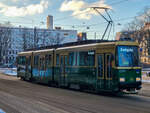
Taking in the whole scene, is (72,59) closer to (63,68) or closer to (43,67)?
(63,68)

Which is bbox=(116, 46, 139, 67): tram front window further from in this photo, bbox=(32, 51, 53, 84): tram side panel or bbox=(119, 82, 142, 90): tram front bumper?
bbox=(32, 51, 53, 84): tram side panel

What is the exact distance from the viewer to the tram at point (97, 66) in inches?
533

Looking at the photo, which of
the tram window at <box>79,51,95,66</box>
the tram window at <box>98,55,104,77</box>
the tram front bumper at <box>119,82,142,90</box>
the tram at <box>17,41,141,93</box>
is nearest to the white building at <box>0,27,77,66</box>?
the tram at <box>17,41,141,93</box>

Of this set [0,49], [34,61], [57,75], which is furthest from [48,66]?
[0,49]

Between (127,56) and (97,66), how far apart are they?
1.87 m

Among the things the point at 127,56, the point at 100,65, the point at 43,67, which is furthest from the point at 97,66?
the point at 43,67

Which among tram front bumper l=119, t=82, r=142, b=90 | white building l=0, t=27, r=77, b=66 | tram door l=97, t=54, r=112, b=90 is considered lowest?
tram front bumper l=119, t=82, r=142, b=90

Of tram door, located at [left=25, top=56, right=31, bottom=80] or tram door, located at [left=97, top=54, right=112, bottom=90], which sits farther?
tram door, located at [left=25, top=56, right=31, bottom=80]

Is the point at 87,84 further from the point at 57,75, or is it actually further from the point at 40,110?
the point at 40,110

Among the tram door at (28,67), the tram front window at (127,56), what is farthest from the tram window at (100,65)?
the tram door at (28,67)

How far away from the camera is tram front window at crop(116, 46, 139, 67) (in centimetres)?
1364

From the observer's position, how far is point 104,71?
1404 centimetres

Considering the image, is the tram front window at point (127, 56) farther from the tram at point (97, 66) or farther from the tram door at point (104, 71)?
the tram door at point (104, 71)

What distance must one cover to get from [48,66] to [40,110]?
34.9 ft
